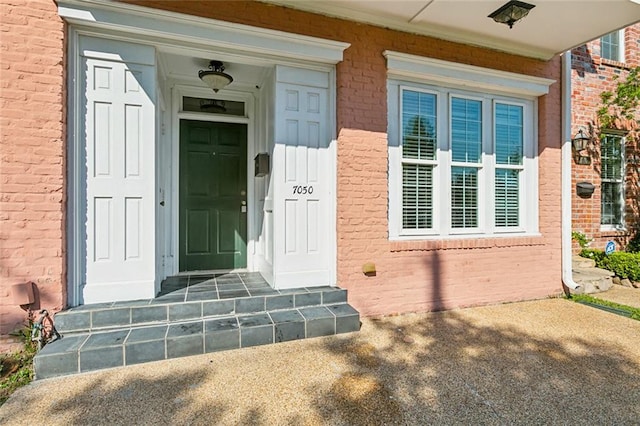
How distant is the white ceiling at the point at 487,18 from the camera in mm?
3443

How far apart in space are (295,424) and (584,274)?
17.1 ft

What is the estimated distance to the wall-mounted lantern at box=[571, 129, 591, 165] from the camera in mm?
5520

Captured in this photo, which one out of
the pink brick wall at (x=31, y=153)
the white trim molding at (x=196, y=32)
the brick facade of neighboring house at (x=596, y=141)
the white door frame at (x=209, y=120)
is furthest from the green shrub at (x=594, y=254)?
the pink brick wall at (x=31, y=153)

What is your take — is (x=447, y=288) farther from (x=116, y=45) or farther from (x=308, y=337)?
(x=116, y=45)

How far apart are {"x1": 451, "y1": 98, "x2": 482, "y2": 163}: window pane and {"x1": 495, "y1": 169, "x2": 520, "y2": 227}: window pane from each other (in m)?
0.49

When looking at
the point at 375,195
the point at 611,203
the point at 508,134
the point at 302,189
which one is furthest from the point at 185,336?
the point at 611,203

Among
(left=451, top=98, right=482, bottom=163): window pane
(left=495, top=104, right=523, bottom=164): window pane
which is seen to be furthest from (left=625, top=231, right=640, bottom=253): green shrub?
(left=451, top=98, right=482, bottom=163): window pane

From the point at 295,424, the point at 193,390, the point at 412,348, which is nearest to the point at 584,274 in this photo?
the point at 412,348

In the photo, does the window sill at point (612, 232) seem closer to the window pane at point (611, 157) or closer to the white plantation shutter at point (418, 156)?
the window pane at point (611, 157)

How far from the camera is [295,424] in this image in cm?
197

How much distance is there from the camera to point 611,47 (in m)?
6.33

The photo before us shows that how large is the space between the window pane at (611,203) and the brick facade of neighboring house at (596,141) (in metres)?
0.10

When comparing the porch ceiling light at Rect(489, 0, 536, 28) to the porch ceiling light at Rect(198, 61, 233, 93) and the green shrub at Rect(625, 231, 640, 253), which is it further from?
the green shrub at Rect(625, 231, 640, 253)

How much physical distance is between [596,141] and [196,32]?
6605 mm
